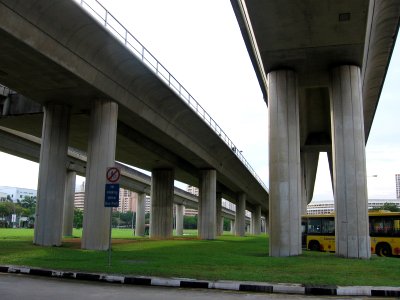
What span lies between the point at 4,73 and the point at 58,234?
30.5ft

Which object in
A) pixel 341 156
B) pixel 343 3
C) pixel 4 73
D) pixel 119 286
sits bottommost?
pixel 119 286

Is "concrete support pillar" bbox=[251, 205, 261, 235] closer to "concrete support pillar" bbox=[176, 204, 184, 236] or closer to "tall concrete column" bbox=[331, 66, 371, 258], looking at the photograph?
"concrete support pillar" bbox=[176, 204, 184, 236]

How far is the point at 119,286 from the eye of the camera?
35.2 feet

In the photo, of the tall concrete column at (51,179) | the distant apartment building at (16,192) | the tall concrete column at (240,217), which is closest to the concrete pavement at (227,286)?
the tall concrete column at (51,179)

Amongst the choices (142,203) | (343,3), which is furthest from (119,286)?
(142,203)

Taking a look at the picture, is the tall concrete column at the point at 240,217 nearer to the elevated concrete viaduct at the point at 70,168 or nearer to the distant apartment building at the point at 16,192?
the elevated concrete viaduct at the point at 70,168

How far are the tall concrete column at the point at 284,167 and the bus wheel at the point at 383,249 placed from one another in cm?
502

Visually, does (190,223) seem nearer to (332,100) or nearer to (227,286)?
(332,100)

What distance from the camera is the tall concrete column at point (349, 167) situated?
21547 millimetres

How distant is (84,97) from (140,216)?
45.3m

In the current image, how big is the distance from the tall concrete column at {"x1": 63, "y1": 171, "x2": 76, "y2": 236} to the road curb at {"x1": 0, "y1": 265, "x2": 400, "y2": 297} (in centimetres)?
3674

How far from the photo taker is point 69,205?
48562mm

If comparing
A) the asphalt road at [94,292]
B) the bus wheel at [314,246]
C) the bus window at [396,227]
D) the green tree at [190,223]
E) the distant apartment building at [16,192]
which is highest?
the distant apartment building at [16,192]

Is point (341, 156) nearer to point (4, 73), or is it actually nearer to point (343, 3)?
point (343, 3)
